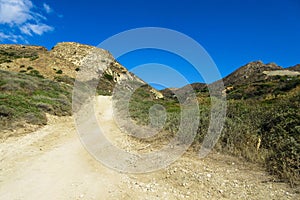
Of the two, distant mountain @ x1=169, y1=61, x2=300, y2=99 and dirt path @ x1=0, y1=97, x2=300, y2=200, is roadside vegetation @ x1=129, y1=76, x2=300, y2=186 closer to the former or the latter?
dirt path @ x1=0, y1=97, x2=300, y2=200

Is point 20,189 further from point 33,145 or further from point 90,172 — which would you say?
point 33,145

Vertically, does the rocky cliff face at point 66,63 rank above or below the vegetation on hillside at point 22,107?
above

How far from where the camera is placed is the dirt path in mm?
5359

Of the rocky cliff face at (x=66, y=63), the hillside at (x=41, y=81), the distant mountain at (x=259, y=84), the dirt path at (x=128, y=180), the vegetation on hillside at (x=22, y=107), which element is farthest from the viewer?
the rocky cliff face at (x=66, y=63)

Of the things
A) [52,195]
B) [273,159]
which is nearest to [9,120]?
[52,195]

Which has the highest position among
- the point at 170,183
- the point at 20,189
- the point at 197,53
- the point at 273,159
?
the point at 197,53

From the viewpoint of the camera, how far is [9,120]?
12070 millimetres

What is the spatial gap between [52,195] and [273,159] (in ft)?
17.1

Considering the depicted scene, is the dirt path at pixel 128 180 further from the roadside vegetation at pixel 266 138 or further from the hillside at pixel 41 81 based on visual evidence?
the hillside at pixel 41 81

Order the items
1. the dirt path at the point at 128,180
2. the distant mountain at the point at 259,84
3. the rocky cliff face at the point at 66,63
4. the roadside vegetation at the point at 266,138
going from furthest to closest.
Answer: the rocky cliff face at the point at 66,63, the distant mountain at the point at 259,84, the roadside vegetation at the point at 266,138, the dirt path at the point at 128,180

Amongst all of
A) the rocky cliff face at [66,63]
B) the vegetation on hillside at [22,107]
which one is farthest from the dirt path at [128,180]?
the rocky cliff face at [66,63]

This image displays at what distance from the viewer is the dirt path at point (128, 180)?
536 cm

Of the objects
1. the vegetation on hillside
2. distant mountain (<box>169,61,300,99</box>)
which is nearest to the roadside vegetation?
distant mountain (<box>169,61,300,99</box>)

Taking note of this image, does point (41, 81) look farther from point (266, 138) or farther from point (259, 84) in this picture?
point (259, 84)
